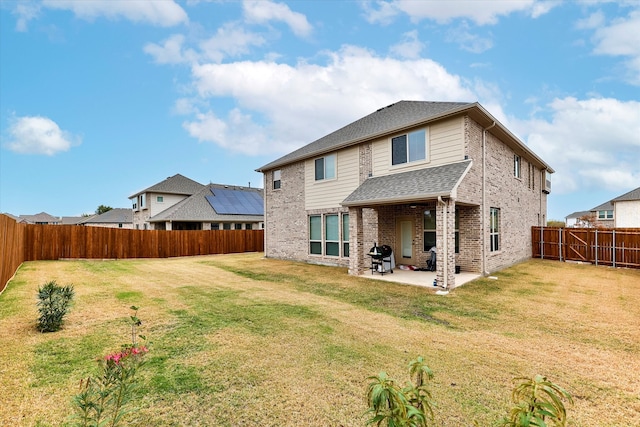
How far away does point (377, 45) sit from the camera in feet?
45.2

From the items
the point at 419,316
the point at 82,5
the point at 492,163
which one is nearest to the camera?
the point at 419,316

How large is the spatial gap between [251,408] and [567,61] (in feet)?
62.1

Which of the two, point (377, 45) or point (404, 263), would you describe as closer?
point (404, 263)

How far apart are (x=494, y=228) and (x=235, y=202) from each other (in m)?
24.1

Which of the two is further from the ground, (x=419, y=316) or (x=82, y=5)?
(x=82, y=5)

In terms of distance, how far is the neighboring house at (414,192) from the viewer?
383 inches

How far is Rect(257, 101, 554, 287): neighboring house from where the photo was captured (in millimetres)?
9727

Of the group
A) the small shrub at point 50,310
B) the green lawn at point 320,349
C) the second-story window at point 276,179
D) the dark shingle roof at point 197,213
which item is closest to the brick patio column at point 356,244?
the green lawn at point 320,349

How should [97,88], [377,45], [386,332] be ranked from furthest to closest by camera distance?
[97,88]
[377,45]
[386,332]

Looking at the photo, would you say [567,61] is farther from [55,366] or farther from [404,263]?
[55,366]

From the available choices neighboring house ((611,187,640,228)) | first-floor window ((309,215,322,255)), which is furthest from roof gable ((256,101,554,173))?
neighboring house ((611,187,640,228))

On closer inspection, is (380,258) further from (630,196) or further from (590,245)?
(630,196)

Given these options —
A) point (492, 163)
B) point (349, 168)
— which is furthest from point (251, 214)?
point (492, 163)

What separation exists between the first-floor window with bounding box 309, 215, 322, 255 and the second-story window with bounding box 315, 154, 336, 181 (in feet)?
6.66
